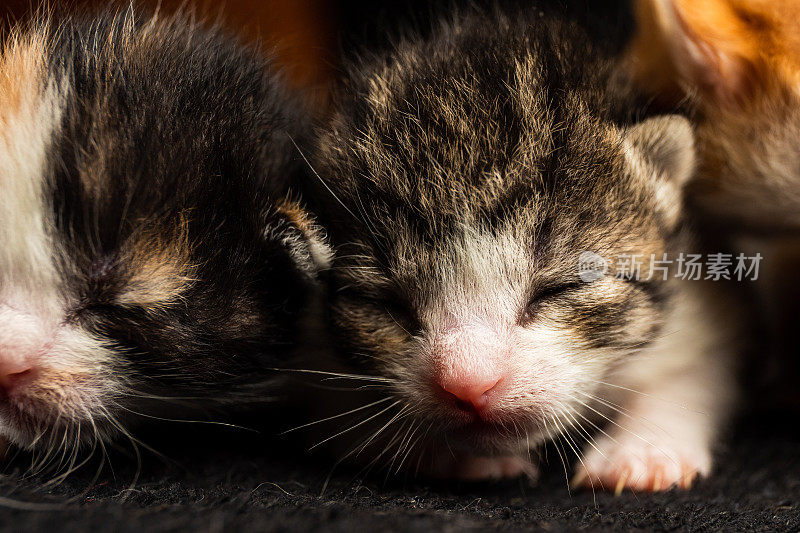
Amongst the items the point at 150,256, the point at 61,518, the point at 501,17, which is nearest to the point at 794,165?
the point at 501,17

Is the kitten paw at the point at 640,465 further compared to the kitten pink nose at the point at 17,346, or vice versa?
the kitten paw at the point at 640,465

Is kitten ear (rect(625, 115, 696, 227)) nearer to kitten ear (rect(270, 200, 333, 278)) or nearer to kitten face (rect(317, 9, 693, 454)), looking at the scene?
kitten face (rect(317, 9, 693, 454))

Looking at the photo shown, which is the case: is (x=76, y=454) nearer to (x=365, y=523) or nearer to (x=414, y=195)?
(x=365, y=523)

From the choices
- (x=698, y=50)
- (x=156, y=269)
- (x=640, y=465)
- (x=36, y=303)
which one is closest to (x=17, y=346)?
(x=36, y=303)

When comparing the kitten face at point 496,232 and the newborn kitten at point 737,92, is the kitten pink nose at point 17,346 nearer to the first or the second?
the kitten face at point 496,232

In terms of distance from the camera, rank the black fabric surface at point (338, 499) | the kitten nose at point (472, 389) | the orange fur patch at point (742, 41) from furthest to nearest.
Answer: the orange fur patch at point (742, 41) → the kitten nose at point (472, 389) → the black fabric surface at point (338, 499)

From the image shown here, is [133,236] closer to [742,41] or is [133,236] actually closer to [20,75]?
[20,75]

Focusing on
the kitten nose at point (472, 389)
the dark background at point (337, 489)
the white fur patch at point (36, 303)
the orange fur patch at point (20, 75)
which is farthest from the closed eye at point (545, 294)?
the orange fur patch at point (20, 75)

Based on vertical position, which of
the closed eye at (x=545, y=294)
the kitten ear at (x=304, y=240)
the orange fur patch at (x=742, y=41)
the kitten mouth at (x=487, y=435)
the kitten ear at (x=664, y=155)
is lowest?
the kitten mouth at (x=487, y=435)
